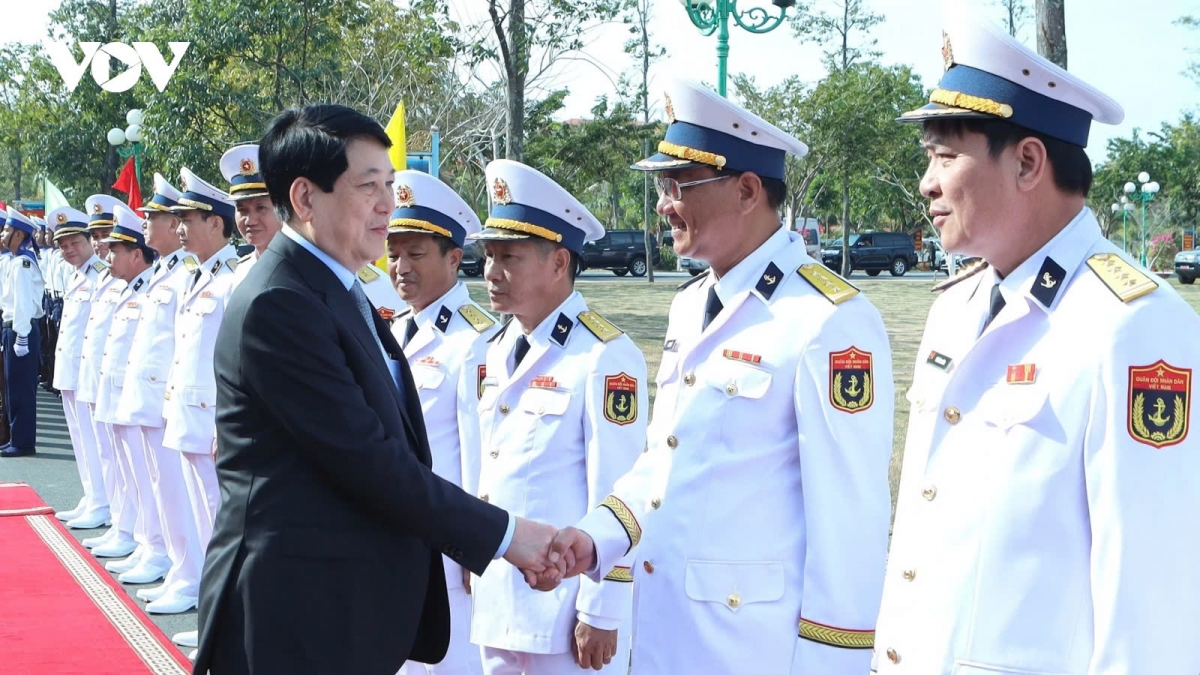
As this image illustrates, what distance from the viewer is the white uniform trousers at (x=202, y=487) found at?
5.62 metres

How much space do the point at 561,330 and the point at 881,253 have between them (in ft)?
118

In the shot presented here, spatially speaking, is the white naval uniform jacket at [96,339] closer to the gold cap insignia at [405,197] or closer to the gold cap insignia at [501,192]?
the gold cap insignia at [405,197]

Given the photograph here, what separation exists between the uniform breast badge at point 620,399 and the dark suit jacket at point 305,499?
969 mm

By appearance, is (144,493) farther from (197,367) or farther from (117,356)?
(197,367)

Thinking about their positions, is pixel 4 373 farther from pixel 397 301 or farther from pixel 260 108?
pixel 397 301

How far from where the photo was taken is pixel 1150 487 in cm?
156

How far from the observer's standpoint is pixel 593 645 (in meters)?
3.03

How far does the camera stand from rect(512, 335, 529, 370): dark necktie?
3.46 m

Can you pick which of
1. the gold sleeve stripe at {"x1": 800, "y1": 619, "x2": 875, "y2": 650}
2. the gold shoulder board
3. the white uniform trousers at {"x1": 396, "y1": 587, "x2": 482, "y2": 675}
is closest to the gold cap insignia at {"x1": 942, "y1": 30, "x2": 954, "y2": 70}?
the gold sleeve stripe at {"x1": 800, "y1": 619, "x2": 875, "y2": 650}

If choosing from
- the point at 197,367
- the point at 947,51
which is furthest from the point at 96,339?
the point at 947,51

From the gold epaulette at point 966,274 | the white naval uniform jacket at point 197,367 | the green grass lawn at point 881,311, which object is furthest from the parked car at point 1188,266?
the gold epaulette at point 966,274

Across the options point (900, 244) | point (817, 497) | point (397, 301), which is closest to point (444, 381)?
point (397, 301)

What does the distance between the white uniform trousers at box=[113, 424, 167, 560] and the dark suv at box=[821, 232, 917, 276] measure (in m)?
32.9

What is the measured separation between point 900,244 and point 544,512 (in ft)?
120
